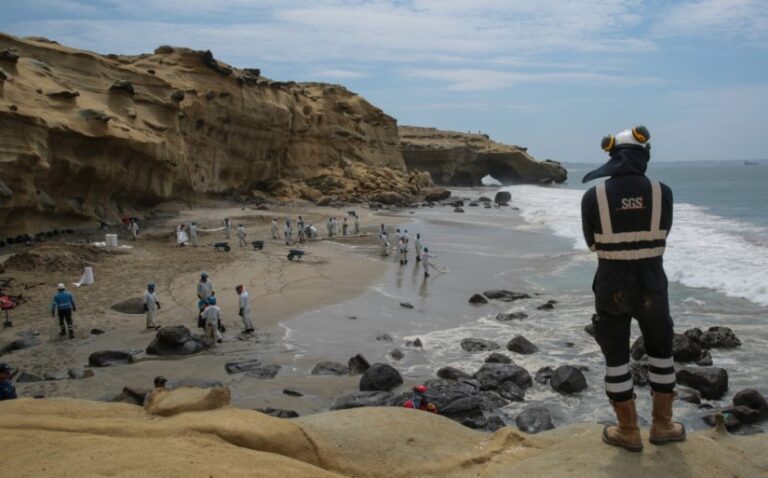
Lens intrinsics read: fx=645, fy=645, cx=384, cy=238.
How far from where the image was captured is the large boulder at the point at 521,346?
1338 cm

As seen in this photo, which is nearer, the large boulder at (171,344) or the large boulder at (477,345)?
the large boulder at (171,344)

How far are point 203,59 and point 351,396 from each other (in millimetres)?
38232

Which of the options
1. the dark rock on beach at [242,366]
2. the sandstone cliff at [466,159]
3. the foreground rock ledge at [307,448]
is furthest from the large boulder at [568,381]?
the sandstone cliff at [466,159]

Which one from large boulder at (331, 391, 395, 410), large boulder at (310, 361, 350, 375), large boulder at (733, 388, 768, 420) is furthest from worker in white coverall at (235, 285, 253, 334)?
large boulder at (733, 388, 768, 420)

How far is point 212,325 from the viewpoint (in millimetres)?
13711

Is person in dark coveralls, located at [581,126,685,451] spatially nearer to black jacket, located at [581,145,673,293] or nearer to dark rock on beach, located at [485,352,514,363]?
black jacket, located at [581,145,673,293]

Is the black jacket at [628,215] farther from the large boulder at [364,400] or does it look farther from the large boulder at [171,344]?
the large boulder at [171,344]

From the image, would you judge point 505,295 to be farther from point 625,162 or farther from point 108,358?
point 625,162

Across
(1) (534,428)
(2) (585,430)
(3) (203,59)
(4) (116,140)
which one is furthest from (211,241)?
(2) (585,430)

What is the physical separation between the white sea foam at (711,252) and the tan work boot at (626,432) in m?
15.8

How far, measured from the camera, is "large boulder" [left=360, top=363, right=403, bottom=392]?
10.9 meters

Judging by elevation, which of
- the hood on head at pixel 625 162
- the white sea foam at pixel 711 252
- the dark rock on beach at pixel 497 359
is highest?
the hood on head at pixel 625 162

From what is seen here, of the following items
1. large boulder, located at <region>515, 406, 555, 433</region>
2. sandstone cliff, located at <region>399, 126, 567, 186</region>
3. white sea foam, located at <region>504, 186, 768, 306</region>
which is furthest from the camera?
sandstone cliff, located at <region>399, 126, 567, 186</region>

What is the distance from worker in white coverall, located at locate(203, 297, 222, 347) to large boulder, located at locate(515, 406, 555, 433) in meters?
6.87
